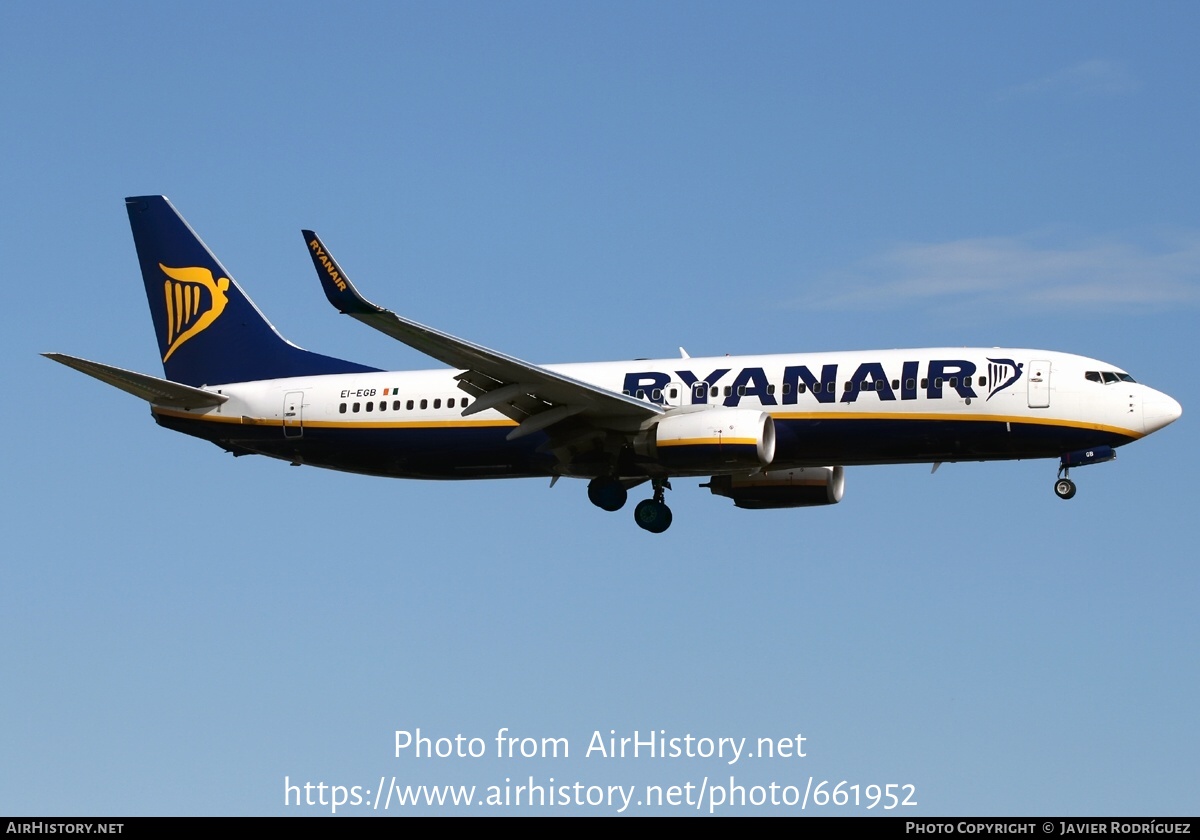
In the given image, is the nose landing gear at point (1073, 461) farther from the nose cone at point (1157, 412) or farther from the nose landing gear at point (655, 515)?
the nose landing gear at point (655, 515)

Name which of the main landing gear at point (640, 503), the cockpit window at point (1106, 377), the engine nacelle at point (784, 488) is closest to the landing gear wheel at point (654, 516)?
the main landing gear at point (640, 503)

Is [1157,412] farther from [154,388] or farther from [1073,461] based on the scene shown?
[154,388]

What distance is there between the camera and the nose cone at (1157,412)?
4466cm

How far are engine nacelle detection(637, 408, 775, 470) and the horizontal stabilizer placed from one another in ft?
43.3

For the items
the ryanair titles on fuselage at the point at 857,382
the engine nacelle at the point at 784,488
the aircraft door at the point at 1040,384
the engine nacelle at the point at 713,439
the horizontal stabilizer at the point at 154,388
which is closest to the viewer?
the engine nacelle at the point at 713,439

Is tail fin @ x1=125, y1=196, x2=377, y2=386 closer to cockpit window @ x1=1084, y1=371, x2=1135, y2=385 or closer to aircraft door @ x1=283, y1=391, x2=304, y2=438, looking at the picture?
aircraft door @ x1=283, y1=391, x2=304, y2=438

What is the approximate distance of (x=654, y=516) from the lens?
162 feet

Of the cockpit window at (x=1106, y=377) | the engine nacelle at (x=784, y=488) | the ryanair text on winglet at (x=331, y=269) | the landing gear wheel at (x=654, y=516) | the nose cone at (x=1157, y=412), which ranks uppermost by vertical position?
the ryanair text on winglet at (x=331, y=269)

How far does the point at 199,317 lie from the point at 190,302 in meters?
0.67

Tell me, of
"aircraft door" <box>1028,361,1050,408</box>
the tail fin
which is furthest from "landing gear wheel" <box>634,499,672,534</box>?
"aircraft door" <box>1028,361,1050,408</box>

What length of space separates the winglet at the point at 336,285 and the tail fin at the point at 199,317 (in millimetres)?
10825

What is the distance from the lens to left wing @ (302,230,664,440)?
4062cm

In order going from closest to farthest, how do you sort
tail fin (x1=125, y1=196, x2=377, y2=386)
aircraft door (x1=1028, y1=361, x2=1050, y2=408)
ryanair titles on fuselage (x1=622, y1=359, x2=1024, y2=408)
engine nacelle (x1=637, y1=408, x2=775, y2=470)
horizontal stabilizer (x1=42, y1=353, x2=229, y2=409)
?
engine nacelle (x1=637, y1=408, x2=775, y2=470) < aircraft door (x1=1028, y1=361, x2=1050, y2=408) < ryanair titles on fuselage (x1=622, y1=359, x2=1024, y2=408) < horizontal stabilizer (x1=42, y1=353, x2=229, y2=409) < tail fin (x1=125, y1=196, x2=377, y2=386)

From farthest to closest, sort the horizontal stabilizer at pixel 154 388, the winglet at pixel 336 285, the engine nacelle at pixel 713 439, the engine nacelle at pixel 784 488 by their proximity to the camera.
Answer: the engine nacelle at pixel 784 488
the horizontal stabilizer at pixel 154 388
the engine nacelle at pixel 713 439
the winglet at pixel 336 285
